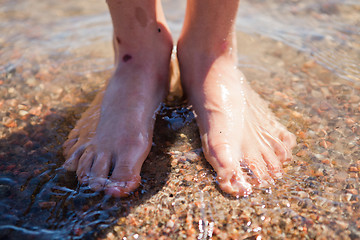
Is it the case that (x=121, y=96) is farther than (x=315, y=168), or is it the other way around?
(x=121, y=96)

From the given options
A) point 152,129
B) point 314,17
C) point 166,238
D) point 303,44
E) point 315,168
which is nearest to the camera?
point 166,238

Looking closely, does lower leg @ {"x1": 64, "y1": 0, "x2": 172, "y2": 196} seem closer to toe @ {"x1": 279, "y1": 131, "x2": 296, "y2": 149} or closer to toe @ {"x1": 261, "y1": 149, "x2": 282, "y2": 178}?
toe @ {"x1": 261, "y1": 149, "x2": 282, "y2": 178}

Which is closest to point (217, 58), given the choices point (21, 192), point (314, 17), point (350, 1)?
point (21, 192)

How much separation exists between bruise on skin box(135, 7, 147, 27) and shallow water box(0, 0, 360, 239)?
51 cm

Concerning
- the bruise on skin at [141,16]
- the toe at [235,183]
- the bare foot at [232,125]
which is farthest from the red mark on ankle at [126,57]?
the toe at [235,183]

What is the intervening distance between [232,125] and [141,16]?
0.75m

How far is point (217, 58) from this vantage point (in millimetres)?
1889

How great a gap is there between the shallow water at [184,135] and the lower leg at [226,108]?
8cm

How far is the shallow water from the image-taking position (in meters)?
1.36

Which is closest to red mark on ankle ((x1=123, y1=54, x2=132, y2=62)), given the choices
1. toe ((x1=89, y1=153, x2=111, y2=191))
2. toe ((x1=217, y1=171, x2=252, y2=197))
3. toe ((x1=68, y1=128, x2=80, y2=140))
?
toe ((x1=68, y1=128, x2=80, y2=140))

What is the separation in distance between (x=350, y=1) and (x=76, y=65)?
8.20 ft

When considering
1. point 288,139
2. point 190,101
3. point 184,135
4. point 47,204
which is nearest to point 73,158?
point 47,204

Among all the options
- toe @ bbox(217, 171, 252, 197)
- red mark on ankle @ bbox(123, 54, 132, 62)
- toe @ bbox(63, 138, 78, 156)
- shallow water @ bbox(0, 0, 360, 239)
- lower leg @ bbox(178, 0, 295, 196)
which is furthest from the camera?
red mark on ankle @ bbox(123, 54, 132, 62)

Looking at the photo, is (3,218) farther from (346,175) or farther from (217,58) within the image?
(346,175)
